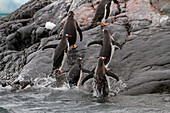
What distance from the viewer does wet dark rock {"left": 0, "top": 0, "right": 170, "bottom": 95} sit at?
19.5 ft

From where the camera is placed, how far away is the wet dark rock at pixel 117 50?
593 centimetres

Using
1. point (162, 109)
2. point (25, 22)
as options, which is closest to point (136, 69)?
point (162, 109)

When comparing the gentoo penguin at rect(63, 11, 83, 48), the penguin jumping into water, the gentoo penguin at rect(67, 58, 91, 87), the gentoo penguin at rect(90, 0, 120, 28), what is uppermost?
the gentoo penguin at rect(90, 0, 120, 28)

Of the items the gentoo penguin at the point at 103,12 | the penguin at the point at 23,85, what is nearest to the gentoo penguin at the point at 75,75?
the penguin at the point at 23,85

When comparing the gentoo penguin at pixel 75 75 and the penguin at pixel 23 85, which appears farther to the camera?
the penguin at pixel 23 85

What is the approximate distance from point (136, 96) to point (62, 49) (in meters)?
3.13

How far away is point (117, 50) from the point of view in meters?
7.32

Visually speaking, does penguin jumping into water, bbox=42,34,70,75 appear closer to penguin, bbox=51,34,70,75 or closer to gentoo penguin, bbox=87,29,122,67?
penguin, bbox=51,34,70,75

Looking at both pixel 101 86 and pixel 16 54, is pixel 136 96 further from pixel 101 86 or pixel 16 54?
pixel 16 54

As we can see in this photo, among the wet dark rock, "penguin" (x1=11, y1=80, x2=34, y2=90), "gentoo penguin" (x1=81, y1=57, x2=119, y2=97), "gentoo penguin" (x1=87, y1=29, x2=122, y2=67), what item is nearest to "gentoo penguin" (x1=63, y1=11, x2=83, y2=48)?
the wet dark rock

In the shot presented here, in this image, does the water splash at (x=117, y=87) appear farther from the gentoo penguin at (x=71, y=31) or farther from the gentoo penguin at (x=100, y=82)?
the gentoo penguin at (x=71, y=31)

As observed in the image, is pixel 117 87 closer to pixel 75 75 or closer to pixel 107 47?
pixel 75 75

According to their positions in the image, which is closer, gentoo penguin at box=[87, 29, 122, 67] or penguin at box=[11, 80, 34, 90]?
gentoo penguin at box=[87, 29, 122, 67]

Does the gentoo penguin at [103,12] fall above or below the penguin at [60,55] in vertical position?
above
